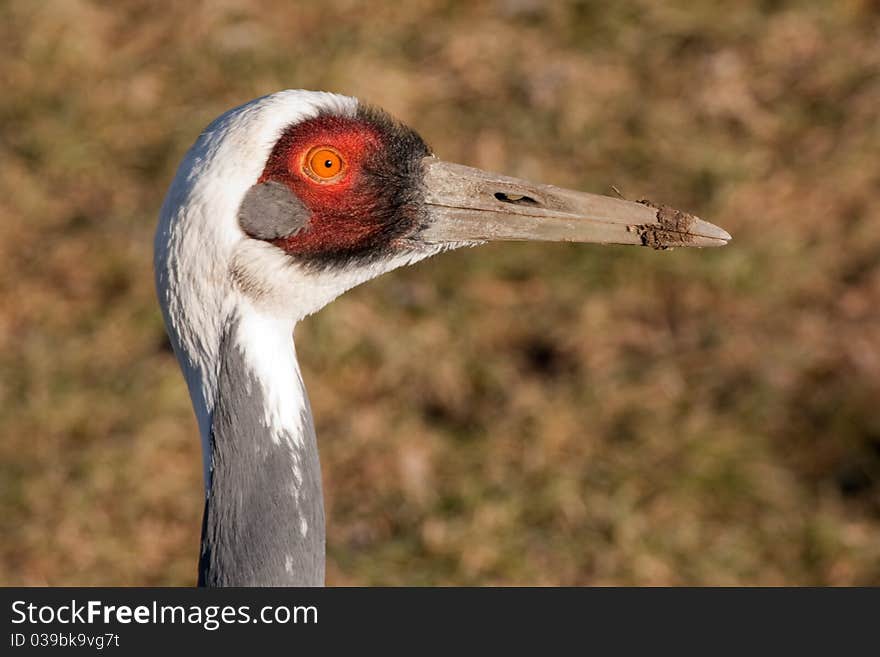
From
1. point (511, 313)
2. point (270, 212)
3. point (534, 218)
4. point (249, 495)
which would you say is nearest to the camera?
point (249, 495)

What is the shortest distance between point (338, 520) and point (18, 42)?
3.63 meters

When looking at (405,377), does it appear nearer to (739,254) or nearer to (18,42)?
(739,254)

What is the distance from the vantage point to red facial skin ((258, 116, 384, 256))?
9.62 feet

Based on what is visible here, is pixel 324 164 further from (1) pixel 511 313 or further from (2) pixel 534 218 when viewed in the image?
(1) pixel 511 313

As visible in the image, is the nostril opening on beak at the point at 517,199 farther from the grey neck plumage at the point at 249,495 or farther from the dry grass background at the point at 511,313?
the dry grass background at the point at 511,313

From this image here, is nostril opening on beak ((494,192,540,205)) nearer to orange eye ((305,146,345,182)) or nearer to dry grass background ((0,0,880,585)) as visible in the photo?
orange eye ((305,146,345,182))

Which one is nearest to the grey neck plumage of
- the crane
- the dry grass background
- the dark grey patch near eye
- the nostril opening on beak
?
the crane

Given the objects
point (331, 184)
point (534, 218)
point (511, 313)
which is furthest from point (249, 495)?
point (511, 313)

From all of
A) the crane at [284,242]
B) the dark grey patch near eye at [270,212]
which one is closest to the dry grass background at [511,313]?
the crane at [284,242]

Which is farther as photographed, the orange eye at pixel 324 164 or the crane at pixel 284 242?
the orange eye at pixel 324 164

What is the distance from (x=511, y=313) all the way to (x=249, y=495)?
3348 mm

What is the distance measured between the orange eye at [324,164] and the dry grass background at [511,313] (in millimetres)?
2393

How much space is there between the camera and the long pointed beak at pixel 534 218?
3.13m

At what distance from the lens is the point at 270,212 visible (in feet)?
9.55
